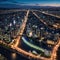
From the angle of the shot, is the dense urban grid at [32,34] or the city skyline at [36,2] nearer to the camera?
the dense urban grid at [32,34]

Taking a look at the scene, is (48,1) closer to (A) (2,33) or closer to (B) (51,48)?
(A) (2,33)

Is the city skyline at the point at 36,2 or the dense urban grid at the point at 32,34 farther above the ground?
the city skyline at the point at 36,2

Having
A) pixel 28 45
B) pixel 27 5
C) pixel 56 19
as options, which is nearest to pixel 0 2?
pixel 27 5

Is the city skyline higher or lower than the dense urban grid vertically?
higher

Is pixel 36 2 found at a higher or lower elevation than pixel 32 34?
higher

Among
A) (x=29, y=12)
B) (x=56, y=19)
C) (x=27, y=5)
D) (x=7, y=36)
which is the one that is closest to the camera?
(x=7, y=36)

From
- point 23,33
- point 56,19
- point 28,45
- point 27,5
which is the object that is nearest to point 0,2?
point 27,5

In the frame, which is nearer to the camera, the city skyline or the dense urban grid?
the dense urban grid

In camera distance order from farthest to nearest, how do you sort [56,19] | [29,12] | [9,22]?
[29,12]
[56,19]
[9,22]

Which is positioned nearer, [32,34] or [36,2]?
[32,34]

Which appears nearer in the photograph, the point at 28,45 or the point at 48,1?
the point at 28,45
